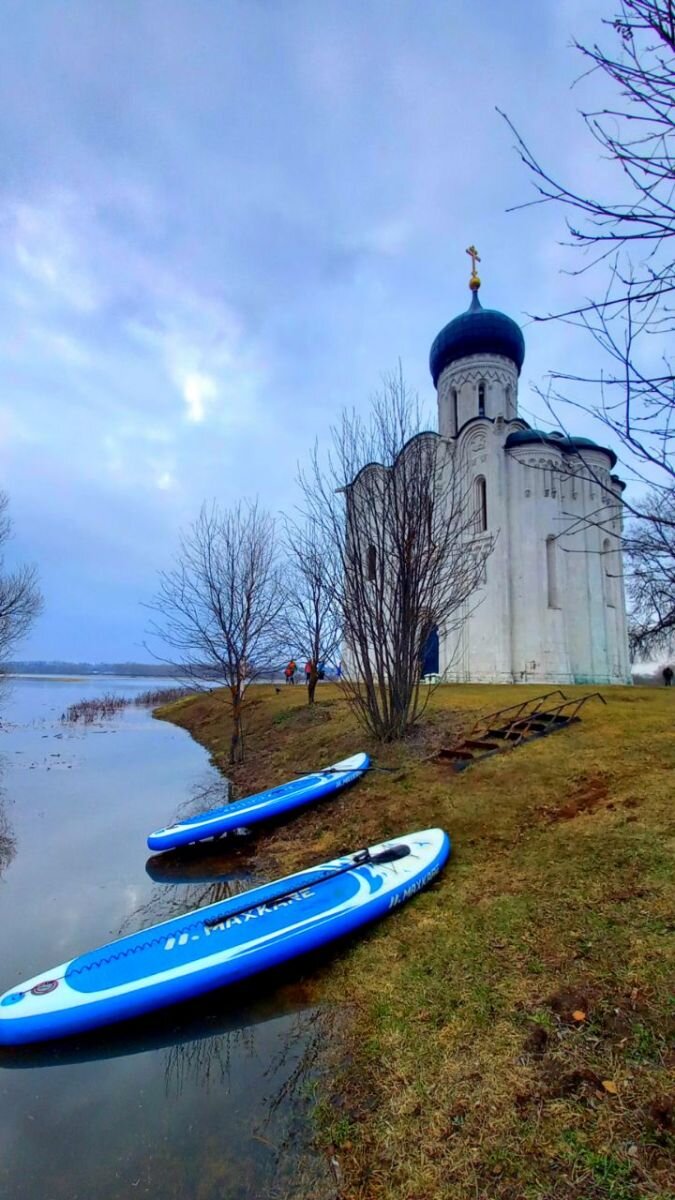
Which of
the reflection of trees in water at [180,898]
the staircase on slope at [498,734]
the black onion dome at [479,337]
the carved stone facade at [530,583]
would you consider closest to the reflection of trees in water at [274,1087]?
the reflection of trees in water at [180,898]

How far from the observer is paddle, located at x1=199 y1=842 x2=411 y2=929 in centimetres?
480

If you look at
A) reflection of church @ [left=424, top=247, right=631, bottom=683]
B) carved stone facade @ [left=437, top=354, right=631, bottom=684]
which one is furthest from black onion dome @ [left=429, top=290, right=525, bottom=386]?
carved stone facade @ [left=437, top=354, right=631, bottom=684]

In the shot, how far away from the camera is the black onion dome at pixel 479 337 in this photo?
2505 centimetres

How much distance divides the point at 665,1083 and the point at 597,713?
8.89 m

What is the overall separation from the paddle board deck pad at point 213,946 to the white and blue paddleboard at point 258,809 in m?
2.87

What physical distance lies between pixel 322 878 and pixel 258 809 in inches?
126

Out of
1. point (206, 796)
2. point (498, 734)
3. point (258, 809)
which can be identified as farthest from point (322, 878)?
point (206, 796)

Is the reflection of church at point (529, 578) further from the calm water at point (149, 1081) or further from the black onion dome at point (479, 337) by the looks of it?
the calm water at point (149, 1081)

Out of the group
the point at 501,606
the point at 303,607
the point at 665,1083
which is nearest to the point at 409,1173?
the point at 665,1083

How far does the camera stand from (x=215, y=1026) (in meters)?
3.96

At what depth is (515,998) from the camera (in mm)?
3465

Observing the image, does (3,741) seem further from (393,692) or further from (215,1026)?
(215,1026)

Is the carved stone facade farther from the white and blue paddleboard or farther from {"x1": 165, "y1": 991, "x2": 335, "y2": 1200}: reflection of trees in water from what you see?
{"x1": 165, "y1": 991, "x2": 335, "y2": 1200}: reflection of trees in water

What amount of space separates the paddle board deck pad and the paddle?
0.03ft
